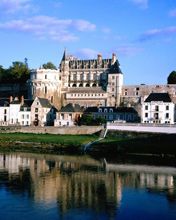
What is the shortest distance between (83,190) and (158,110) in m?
42.4

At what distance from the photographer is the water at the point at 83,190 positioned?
27.6 meters

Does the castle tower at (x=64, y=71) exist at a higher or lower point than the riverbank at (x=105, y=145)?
higher

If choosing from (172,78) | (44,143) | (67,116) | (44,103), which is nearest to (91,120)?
(67,116)

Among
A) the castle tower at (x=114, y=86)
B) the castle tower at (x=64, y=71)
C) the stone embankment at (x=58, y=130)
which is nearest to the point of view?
the stone embankment at (x=58, y=130)

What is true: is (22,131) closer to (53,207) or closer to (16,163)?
(16,163)

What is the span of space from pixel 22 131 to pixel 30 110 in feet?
38.6

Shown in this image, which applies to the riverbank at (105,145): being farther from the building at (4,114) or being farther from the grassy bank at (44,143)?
the building at (4,114)

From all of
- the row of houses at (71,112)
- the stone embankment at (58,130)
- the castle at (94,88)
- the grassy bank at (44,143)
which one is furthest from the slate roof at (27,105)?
the grassy bank at (44,143)

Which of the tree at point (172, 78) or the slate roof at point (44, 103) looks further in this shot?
the tree at point (172, 78)

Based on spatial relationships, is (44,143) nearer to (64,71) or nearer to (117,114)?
(117,114)

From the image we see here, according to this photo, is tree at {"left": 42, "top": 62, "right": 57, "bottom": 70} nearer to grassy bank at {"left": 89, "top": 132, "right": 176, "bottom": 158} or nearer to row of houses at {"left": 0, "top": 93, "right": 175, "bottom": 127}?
row of houses at {"left": 0, "top": 93, "right": 175, "bottom": 127}

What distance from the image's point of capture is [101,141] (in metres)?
61.3

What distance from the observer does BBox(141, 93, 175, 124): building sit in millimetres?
74000

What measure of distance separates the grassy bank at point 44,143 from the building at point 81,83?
79.2ft
